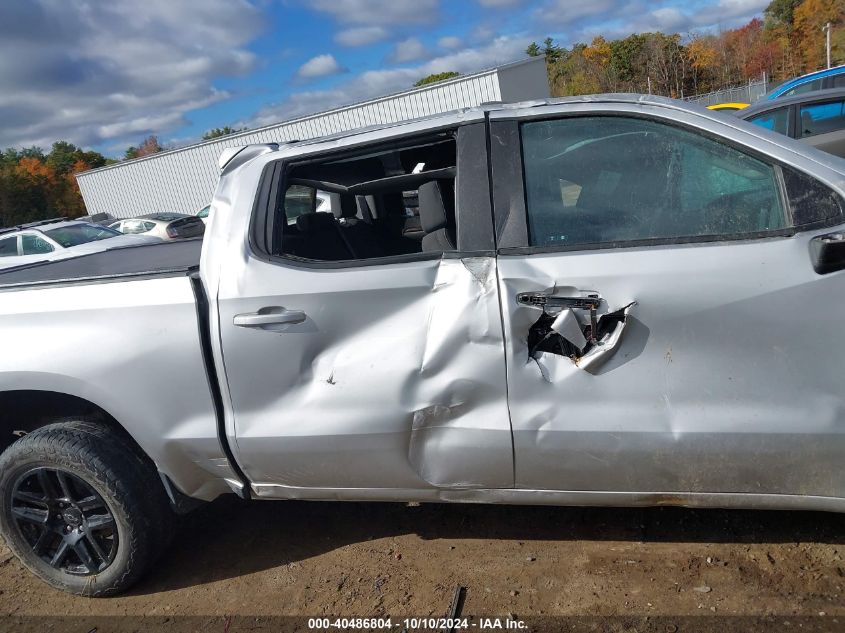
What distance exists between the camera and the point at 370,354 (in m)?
2.55

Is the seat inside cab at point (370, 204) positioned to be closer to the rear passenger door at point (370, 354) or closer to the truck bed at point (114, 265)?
the rear passenger door at point (370, 354)

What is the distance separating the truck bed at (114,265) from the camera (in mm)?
2943

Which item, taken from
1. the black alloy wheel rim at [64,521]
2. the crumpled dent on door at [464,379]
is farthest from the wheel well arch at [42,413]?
the crumpled dent on door at [464,379]

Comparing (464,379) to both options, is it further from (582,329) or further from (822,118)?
(822,118)

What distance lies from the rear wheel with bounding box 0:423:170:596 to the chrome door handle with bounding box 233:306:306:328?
2.87 feet

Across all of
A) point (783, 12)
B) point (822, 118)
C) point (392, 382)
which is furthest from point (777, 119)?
point (783, 12)

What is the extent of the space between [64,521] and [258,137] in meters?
28.3

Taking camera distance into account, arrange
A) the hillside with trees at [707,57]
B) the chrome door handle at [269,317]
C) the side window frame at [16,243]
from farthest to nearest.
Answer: the hillside with trees at [707,57]
the side window frame at [16,243]
the chrome door handle at [269,317]

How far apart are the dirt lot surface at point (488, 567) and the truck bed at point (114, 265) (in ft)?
4.59

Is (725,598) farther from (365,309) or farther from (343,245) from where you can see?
(343,245)

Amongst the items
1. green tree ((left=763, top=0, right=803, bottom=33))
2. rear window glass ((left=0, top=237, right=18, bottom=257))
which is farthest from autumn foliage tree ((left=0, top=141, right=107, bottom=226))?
green tree ((left=763, top=0, right=803, bottom=33))

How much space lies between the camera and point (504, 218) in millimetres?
2490

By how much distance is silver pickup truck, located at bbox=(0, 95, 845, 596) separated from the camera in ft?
7.45

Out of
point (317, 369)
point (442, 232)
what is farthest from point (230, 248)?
point (442, 232)
